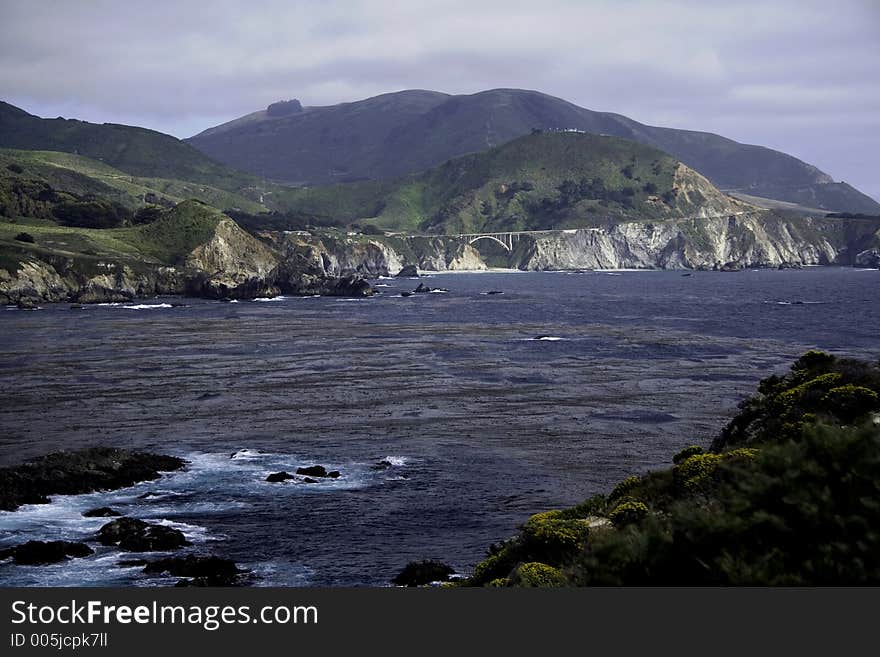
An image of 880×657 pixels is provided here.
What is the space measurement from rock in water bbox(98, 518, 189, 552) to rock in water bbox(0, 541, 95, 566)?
1023 mm

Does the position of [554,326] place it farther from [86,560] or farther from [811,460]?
[811,460]

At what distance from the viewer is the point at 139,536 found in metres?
29.3

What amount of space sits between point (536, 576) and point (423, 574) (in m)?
8.25

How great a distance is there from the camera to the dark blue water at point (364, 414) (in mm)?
31109

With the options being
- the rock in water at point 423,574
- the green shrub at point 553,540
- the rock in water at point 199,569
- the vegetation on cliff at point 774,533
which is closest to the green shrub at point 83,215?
the rock in water at point 199,569

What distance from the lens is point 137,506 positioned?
112ft

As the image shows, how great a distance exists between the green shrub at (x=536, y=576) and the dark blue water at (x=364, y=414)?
8868 mm

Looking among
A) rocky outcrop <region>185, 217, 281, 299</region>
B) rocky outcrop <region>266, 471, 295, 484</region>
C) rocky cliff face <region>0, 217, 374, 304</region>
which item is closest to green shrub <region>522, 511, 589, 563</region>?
rocky outcrop <region>266, 471, 295, 484</region>

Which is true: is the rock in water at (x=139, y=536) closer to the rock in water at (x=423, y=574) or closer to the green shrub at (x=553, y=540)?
the rock in water at (x=423, y=574)

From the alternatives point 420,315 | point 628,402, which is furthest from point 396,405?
point 420,315

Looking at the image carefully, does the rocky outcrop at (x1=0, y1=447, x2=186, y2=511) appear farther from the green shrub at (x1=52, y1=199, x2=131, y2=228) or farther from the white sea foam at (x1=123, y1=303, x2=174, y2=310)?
the green shrub at (x1=52, y1=199, x2=131, y2=228)

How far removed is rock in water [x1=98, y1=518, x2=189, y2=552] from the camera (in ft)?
94.1

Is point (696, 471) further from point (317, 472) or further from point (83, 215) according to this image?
point (83, 215)

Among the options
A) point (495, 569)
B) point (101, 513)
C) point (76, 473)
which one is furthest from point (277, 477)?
point (495, 569)
